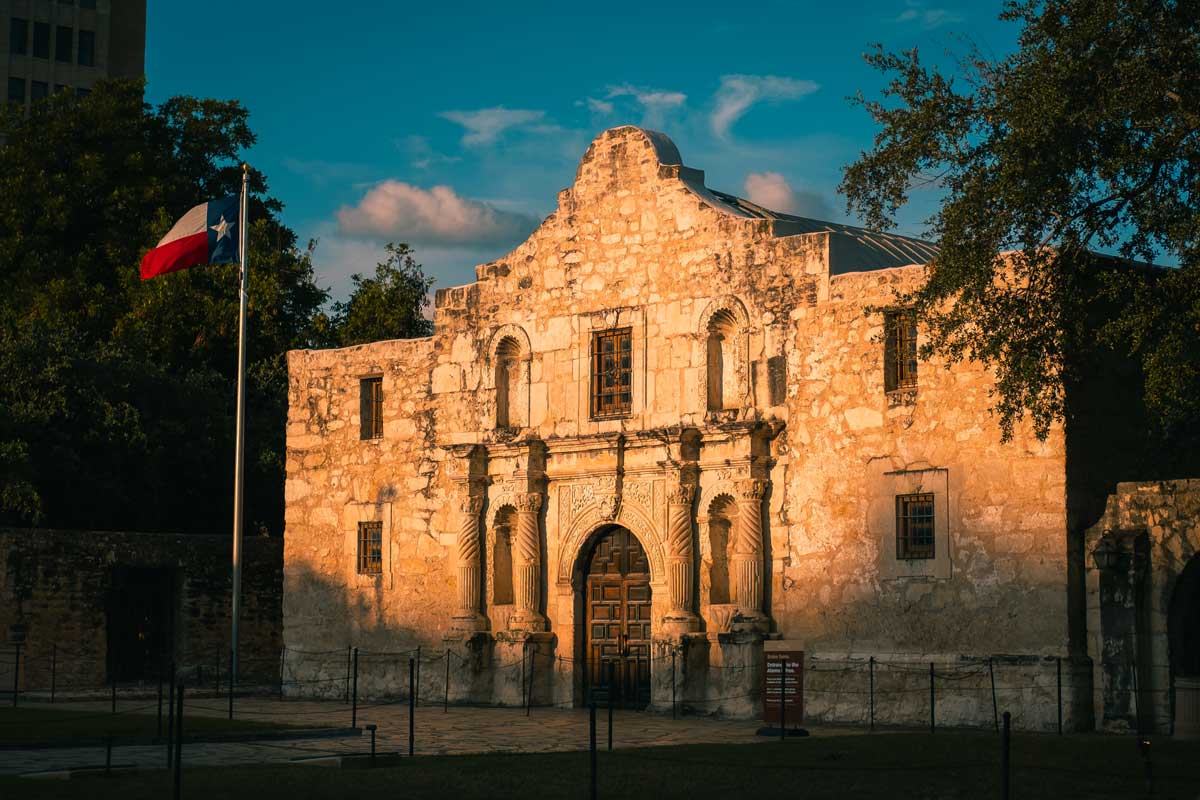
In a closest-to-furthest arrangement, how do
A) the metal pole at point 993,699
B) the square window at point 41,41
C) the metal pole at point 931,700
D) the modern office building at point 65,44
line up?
the metal pole at point 931,700, the metal pole at point 993,699, the modern office building at point 65,44, the square window at point 41,41

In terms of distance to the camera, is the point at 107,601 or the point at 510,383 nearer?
the point at 510,383

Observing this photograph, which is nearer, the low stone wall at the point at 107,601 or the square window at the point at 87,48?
the low stone wall at the point at 107,601

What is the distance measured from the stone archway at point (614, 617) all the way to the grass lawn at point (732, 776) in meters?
8.37

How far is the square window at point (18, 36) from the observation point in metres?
73.4

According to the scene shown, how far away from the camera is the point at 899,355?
83.8 feet

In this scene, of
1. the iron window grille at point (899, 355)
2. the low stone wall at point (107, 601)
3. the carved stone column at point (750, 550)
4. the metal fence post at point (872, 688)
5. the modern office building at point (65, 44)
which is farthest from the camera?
the modern office building at point (65, 44)

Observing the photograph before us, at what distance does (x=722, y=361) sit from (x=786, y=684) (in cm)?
622

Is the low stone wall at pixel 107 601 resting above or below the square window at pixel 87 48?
below

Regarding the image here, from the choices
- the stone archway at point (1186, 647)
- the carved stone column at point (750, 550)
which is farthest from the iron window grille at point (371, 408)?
the stone archway at point (1186, 647)

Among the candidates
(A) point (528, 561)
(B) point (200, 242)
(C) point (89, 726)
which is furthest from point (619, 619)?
(B) point (200, 242)

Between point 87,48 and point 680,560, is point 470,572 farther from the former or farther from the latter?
point 87,48

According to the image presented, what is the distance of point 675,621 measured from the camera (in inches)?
1057

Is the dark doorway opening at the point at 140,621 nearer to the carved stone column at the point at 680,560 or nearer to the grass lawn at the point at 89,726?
the grass lawn at the point at 89,726

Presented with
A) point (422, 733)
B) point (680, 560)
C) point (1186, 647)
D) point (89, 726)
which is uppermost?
point (680, 560)
